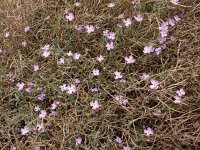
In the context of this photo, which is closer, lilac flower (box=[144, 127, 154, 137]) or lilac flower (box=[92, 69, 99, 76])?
lilac flower (box=[144, 127, 154, 137])

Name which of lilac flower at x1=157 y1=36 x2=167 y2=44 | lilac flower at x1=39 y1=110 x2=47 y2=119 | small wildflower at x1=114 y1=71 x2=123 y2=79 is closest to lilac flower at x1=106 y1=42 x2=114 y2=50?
small wildflower at x1=114 y1=71 x2=123 y2=79

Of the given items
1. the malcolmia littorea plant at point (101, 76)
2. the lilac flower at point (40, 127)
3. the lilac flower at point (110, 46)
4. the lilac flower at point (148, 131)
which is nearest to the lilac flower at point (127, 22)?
the malcolmia littorea plant at point (101, 76)

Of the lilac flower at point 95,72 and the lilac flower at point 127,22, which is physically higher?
the lilac flower at point 127,22

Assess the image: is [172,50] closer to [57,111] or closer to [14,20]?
[57,111]

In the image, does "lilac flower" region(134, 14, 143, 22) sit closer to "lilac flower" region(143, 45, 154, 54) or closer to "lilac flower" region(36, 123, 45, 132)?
"lilac flower" region(143, 45, 154, 54)

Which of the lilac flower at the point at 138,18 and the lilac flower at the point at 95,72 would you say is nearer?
the lilac flower at the point at 95,72

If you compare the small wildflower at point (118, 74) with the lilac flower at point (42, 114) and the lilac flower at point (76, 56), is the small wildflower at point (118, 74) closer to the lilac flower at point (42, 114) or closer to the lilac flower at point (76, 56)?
the lilac flower at point (76, 56)

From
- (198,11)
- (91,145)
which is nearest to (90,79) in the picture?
(91,145)

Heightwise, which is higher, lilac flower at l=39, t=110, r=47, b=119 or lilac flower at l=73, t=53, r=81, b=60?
lilac flower at l=73, t=53, r=81, b=60
